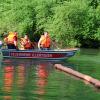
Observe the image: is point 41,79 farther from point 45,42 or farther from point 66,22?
point 66,22

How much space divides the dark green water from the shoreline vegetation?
1988cm

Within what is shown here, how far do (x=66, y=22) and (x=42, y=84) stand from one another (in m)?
28.9

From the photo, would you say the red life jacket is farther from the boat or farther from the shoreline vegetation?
the shoreline vegetation

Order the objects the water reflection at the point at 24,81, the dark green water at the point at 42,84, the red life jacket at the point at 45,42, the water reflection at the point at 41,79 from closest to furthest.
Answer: the dark green water at the point at 42,84 < the water reflection at the point at 24,81 < the water reflection at the point at 41,79 < the red life jacket at the point at 45,42

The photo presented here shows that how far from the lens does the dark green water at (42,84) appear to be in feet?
53.6

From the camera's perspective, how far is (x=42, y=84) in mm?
19094

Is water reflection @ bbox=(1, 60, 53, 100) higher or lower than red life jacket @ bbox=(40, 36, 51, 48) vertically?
lower

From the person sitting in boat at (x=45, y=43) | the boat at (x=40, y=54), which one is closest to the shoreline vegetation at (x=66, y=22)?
the person sitting in boat at (x=45, y=43)

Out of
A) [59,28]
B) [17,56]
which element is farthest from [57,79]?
[59,28]

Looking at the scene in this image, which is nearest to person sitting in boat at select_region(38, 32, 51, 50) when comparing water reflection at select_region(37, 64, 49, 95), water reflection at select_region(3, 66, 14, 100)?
water reflection at select_region(37, 64, 49, 95)

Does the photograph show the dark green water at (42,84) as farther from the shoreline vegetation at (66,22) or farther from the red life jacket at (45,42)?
the shoreline vegetation at (66,22)

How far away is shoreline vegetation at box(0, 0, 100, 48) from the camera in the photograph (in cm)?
4725

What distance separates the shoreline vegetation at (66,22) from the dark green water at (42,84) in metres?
19.9

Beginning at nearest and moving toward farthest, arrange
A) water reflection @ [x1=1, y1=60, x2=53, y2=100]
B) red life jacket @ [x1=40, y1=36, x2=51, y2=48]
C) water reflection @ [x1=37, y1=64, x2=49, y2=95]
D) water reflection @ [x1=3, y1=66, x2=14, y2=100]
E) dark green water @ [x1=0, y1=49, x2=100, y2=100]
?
dark green water @ [x1=0, y1=49, x2=100, y2=100] < water reflection @ [x1=1, y1=60, x2=53, y2=100] < water reflection @ [x1=3, y1=66, x2=14, y2=100] < water reflection @ [x1=37, y1=64, x2=49, y2=95] < red life jacket @ [x1=40, y1=36, x2=51, y2=48]
